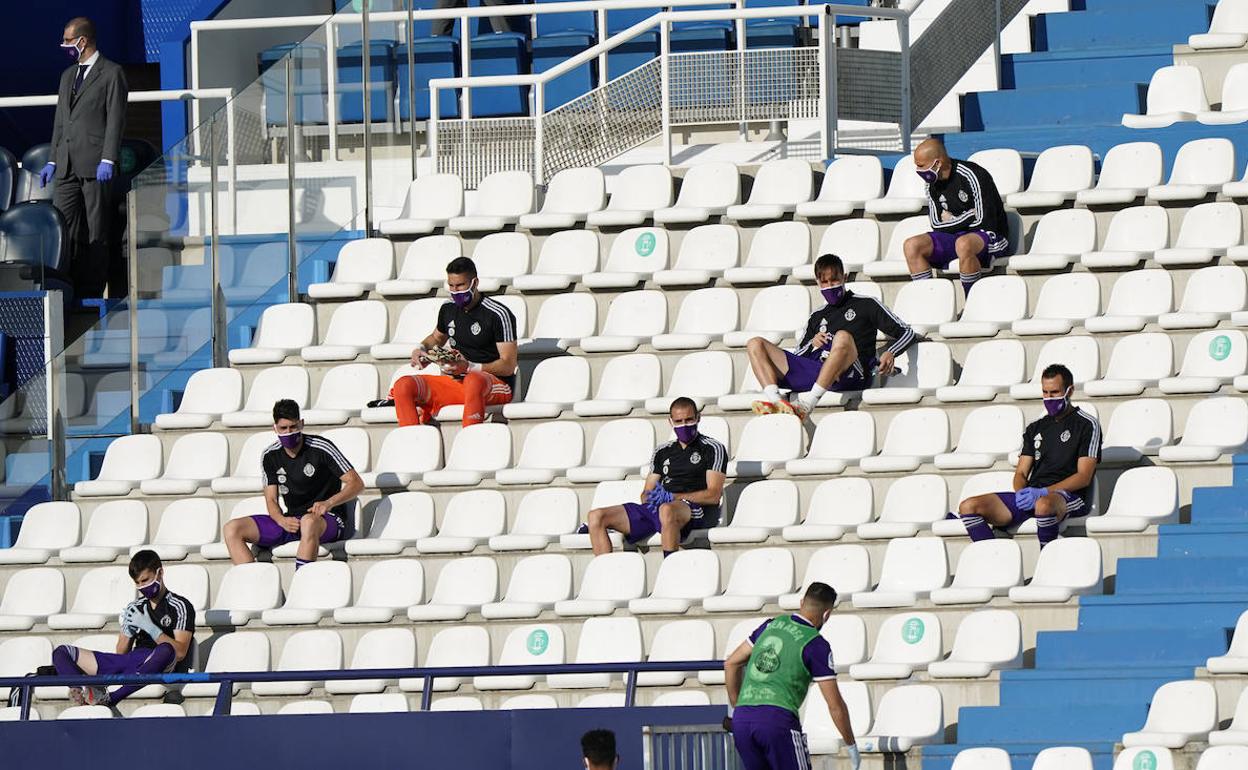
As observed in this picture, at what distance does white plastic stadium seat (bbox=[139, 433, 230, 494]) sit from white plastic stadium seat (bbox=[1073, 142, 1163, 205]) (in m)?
4.35

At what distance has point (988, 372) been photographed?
11984 millimetres

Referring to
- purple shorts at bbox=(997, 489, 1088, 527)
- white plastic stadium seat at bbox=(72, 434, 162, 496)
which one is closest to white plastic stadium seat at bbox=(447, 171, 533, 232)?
white plastic stadium seat at bbox=(72, 434, 162, 496)

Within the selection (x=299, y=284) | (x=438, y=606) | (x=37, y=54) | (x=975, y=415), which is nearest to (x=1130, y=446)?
(x=975, y=415)

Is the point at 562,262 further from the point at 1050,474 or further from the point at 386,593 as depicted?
the point at 1050,474

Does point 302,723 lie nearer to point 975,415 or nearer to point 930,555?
point 930,555

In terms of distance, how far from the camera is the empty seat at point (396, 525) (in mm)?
11805

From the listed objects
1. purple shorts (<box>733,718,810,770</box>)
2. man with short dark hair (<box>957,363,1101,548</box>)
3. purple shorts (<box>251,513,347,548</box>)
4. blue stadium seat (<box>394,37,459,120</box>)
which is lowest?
purple shorts (<box>733,718,810,770</box>)

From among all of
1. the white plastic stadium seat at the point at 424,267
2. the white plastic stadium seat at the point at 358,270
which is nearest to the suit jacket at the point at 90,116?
the white plastic stadium seat at the point at 358,270

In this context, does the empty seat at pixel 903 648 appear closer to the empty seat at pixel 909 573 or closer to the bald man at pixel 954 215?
the empty seat at pixel 909 573

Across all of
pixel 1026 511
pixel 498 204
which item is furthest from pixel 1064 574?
pixel 498 204

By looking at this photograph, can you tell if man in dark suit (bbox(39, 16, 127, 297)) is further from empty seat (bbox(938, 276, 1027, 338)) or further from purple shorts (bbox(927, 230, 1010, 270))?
empty seat (bbox(938, 276, 1027, 338))

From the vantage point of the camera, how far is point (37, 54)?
59.6ft

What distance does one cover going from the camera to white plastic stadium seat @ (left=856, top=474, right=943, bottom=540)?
36.4 ft

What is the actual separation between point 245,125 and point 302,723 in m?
4.46
